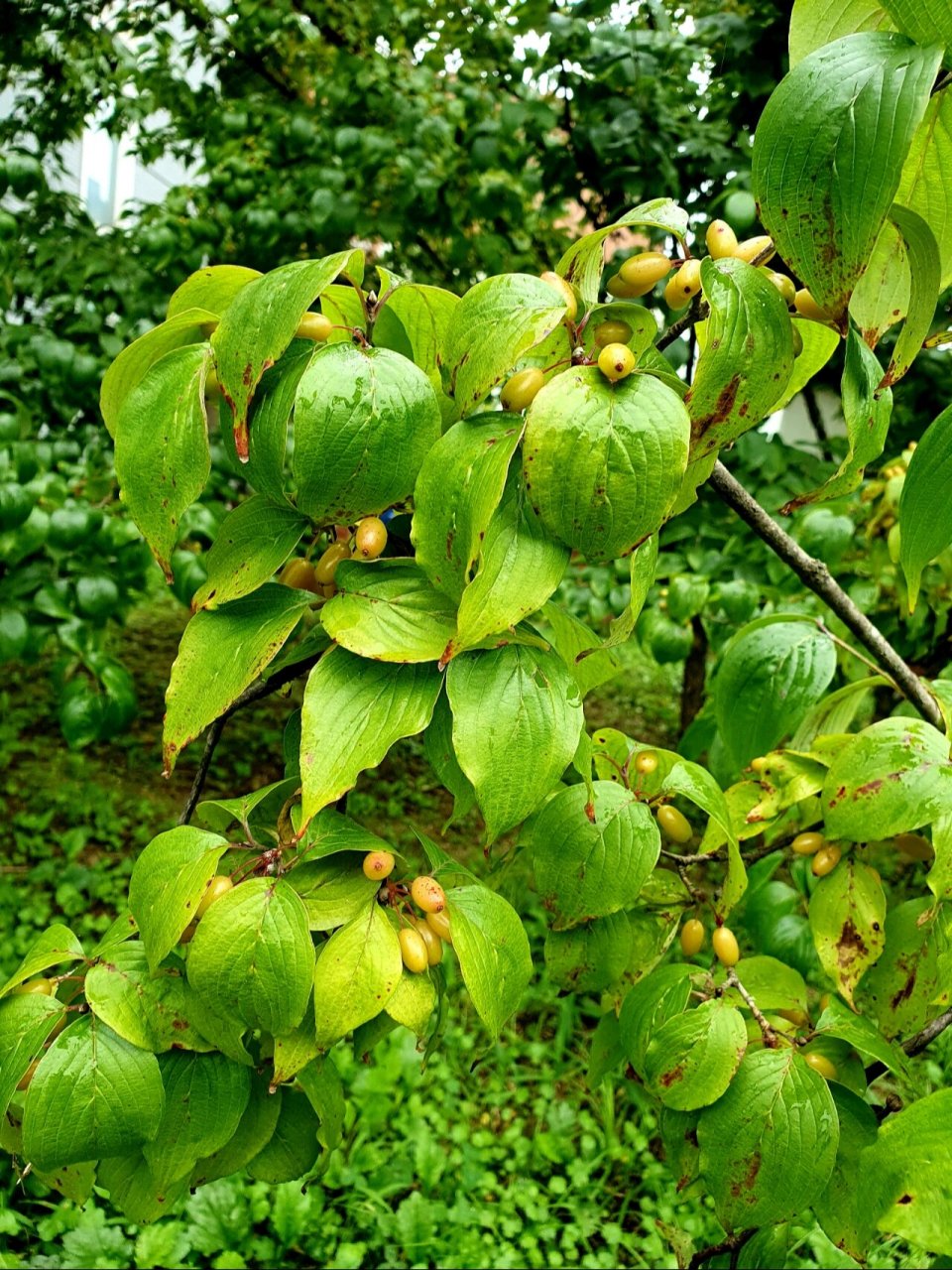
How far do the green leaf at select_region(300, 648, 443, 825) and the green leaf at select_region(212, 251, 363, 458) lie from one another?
120mm

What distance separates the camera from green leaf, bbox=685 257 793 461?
1.52 feet

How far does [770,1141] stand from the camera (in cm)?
64

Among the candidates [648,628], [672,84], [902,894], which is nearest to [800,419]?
[672,84]

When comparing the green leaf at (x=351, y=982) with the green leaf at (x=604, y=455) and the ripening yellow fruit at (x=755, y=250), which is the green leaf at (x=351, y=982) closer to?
the green leaf at (x=604, y=455)

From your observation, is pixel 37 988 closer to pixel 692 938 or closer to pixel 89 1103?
pixel 89 1103

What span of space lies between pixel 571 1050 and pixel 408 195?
201 cm

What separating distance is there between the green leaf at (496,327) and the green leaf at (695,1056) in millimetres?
418

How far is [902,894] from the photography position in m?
2.27

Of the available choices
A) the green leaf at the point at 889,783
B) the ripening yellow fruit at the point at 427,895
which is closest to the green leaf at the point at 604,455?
the ripening yellow fruit at the point at 427,895

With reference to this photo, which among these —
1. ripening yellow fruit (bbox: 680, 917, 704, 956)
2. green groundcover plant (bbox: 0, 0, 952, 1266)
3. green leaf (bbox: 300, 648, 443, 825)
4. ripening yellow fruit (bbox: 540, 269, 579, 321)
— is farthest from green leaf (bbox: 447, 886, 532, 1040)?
ripening yellow fruit (bbox: 540, 269, 579, 321)

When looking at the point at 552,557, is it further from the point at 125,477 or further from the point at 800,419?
the point at 800,419

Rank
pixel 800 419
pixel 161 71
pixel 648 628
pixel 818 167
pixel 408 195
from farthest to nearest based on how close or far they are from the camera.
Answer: pixel 800 419 → pixel 161 71 → pixel 408 195 → pixel 648 628 → pixel 818 167

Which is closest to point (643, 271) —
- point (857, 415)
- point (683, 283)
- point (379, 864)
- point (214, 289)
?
point (683, 283)

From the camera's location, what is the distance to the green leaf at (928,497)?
0.54 metres
